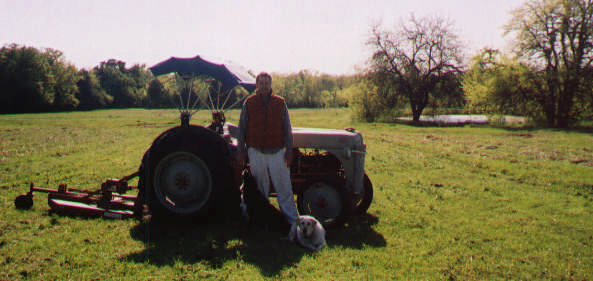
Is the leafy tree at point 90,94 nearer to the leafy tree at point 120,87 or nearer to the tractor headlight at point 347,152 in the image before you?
the leafy tree at point 120,87

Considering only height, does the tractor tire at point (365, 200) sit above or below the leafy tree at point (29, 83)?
below

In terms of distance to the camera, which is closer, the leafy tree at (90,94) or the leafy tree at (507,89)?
the leafy tree at (507,89)

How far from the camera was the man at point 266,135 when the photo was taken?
4367mm

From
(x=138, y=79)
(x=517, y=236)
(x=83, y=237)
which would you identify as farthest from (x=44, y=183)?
(x=138, y=79)

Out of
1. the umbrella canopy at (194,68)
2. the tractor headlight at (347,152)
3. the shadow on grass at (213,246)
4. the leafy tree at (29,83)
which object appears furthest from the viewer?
the leafy tree at (29,83)

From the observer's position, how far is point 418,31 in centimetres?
3750

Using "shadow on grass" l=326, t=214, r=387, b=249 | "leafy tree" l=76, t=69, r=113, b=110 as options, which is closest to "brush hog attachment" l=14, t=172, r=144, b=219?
"shadow on grass" l=326, t=214, r=387, b=249

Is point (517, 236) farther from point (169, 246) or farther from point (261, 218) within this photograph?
point (169, 246)

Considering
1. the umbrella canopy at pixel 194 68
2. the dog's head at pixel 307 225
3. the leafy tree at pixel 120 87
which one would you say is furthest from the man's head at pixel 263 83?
the leafy tree at pixel 120 87

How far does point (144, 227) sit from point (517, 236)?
223 inches

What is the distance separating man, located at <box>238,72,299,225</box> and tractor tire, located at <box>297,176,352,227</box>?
0.58 m

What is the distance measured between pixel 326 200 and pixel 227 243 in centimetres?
157

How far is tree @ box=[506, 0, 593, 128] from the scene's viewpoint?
2667cm

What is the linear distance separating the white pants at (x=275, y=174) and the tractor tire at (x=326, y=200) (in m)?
0.42
